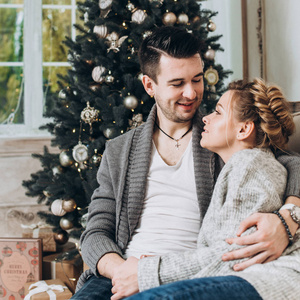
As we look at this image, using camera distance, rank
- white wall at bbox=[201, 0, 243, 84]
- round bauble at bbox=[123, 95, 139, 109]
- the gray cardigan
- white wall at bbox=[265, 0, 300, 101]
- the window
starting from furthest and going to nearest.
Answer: the window, white wall at bbox=[201, 0, 243, 84], white wall at bbox=[265, 0, 300, 101], round bauble at bbox=[123, 95, 139, 109], the gray cardigan

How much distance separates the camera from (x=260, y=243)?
1.19 metres

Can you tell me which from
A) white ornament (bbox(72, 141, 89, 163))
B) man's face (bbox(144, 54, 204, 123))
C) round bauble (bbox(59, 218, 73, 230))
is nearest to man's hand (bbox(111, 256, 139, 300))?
man's face (bbox(144, 54, 204, 123))

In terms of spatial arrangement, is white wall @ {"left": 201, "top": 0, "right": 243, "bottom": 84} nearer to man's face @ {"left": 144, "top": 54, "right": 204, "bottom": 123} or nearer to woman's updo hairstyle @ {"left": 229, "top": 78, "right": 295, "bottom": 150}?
man's face @ {"left": 144, "top": 54, "right": 204, "bottom": 123}

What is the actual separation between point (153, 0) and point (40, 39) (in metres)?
1.60

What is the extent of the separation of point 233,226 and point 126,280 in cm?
37

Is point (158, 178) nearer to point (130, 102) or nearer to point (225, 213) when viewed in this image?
point (225, 213)

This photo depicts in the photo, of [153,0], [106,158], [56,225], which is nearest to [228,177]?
[106,158]

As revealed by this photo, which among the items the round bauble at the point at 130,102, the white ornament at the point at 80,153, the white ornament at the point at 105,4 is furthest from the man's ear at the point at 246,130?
the white ornament at the point at 105,4

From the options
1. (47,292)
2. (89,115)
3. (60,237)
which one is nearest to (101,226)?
(47,292)

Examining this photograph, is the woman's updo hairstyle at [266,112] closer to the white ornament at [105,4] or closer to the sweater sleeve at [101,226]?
the sweater sleeve at [101,226]

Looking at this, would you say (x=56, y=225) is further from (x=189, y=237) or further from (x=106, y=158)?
(x=189, y=237)

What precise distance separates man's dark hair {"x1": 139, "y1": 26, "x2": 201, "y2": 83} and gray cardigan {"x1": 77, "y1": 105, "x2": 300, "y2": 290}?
0.85 feet

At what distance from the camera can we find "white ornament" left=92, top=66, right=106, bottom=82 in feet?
7.70

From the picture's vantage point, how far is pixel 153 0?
2291 millimetres
